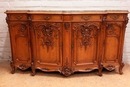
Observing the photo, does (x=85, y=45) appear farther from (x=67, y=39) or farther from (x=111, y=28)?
(x=111, y=28)

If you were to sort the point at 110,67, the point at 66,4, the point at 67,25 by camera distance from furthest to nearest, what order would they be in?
the point at 66,4, the point at 110,67, the point at 67,25

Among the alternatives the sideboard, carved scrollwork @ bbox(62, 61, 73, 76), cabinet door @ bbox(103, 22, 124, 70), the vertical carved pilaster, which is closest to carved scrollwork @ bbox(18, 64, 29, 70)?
the sideboard

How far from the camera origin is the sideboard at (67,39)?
2.33m

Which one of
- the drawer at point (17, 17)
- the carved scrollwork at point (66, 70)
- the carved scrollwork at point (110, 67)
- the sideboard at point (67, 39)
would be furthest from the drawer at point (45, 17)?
the carved scrollwork at point (110, 67)

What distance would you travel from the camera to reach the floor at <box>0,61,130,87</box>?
7.66 ft

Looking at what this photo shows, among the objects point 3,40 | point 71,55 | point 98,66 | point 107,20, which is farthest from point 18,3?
point 98,66

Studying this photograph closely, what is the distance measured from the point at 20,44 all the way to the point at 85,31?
951mm

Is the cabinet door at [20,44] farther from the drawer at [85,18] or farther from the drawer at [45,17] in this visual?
the drawer at [85,18]

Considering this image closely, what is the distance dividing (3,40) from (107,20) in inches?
68.6

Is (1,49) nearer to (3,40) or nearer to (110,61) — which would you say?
(3,40)

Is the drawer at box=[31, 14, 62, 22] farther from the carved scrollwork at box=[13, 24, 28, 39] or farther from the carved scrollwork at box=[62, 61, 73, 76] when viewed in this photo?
the carved scrollwork at box=[62, 61, 73, 76]

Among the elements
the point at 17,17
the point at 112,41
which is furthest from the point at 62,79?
the point at 17,17

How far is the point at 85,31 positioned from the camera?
2.37m

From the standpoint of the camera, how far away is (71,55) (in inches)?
96.6
